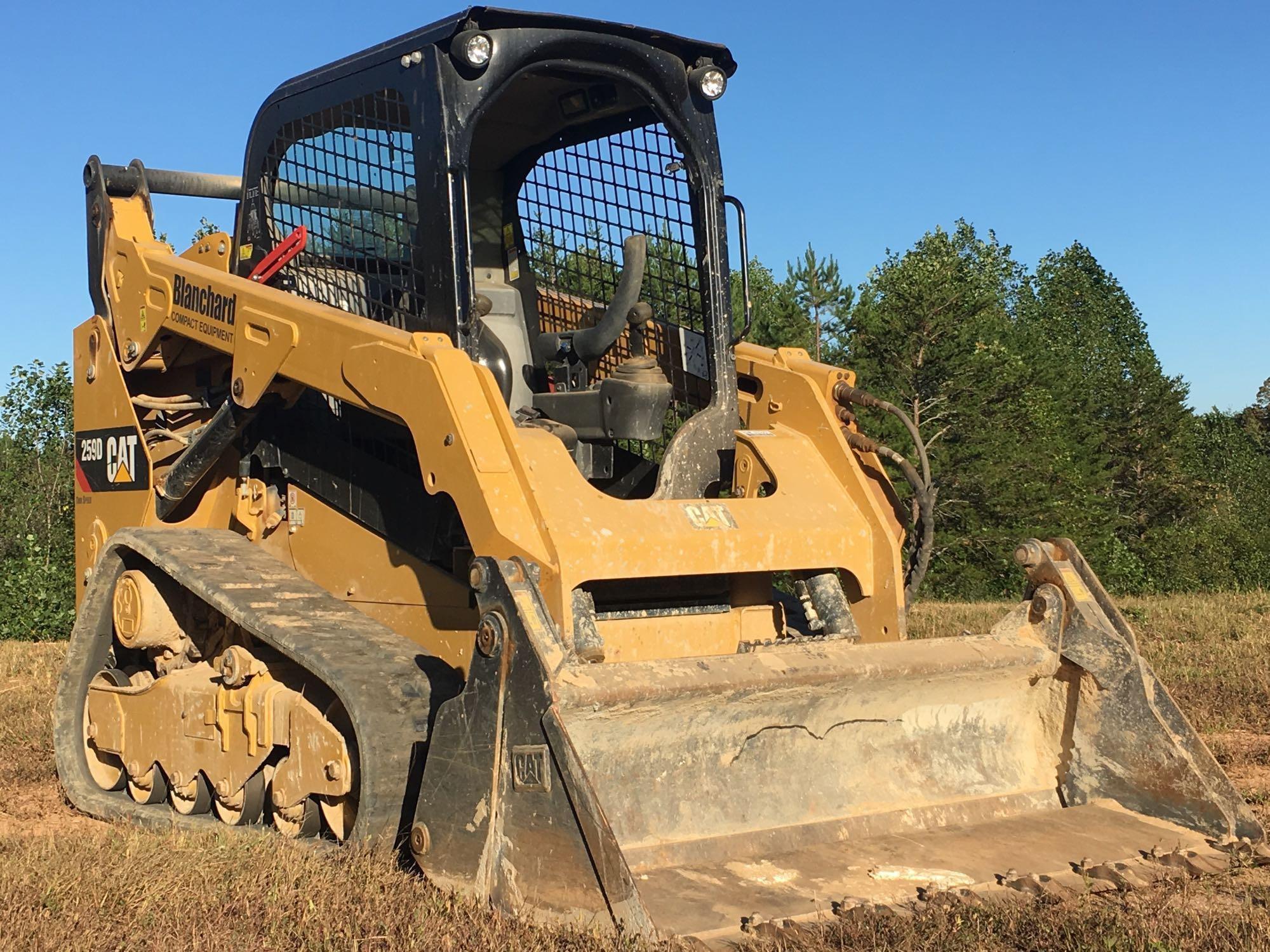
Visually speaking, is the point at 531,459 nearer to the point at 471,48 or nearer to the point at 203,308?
the point at 471,48

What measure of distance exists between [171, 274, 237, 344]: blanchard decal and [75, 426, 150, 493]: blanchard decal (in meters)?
0.72

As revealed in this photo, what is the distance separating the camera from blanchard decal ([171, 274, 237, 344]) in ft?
18.0

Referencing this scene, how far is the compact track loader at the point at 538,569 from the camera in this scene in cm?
404

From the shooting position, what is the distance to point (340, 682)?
4355 millimetres

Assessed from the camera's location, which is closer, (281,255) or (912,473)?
(912,473)

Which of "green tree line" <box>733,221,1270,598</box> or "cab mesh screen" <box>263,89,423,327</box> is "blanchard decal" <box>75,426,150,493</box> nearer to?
"cab mesh screen" <box>263,89,423,327</box>

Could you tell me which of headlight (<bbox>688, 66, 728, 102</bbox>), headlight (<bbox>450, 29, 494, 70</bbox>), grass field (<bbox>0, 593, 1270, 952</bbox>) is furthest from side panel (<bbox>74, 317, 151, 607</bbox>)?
headlight (<bbox>688, 66, 728, 102</bbox>)

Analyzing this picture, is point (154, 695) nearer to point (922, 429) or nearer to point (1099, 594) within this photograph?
point (1099, 594)

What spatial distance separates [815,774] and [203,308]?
3.04 meters

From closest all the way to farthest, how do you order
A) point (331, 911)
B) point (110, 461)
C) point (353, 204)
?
1. point (331, 911)
2. point (353, 204)
3. point (110, 461)

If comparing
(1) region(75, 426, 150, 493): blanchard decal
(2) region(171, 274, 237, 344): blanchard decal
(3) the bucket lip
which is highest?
(2) region(171, 274, 237, 344): blanchard decal

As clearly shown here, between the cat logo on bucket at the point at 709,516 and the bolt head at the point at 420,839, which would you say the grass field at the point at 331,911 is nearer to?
the bolt head at the point at 420,839

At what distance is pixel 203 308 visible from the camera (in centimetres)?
566

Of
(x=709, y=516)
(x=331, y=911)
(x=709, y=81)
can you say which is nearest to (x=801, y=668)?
(x=709, y=516)
